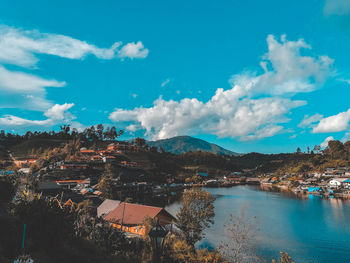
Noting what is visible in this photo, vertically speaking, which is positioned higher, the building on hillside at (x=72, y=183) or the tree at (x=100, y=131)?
the tree at (x=100, y=131)

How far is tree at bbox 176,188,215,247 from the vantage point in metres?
26.6

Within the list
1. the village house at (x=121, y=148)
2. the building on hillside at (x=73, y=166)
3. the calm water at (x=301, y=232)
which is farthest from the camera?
the village house at (x=121, y=148)

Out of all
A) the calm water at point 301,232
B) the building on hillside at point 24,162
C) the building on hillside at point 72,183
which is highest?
the building on hillside at point 24,162

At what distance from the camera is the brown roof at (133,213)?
30.6 meters

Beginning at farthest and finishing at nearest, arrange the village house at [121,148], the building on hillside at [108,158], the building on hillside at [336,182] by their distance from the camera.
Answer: the village house at [121,148]
the building on hillside at [108,158]
the building on hillside at [336,182]

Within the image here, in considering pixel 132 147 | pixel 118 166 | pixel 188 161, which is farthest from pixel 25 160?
pixel 188 161

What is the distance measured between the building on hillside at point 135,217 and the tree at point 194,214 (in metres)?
4.01

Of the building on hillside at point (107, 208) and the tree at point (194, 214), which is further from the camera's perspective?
the building on hillside at point (107, 208)

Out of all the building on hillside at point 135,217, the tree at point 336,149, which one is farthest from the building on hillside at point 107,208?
the tree at point 336,149

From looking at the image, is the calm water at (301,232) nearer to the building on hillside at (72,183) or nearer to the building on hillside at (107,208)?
the building on hillside at (107,208)

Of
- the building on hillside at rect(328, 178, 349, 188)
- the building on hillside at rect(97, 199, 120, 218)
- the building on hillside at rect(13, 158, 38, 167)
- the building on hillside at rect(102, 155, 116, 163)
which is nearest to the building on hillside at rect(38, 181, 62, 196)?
the building on hillside at rect(97, 199, 120, 218)

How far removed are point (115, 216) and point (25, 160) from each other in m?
92.8

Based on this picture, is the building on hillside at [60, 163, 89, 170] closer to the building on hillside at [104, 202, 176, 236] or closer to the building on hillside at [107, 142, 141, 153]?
the building on hillside at [107, 142, 141, 153]

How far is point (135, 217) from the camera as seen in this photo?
31219 mm
